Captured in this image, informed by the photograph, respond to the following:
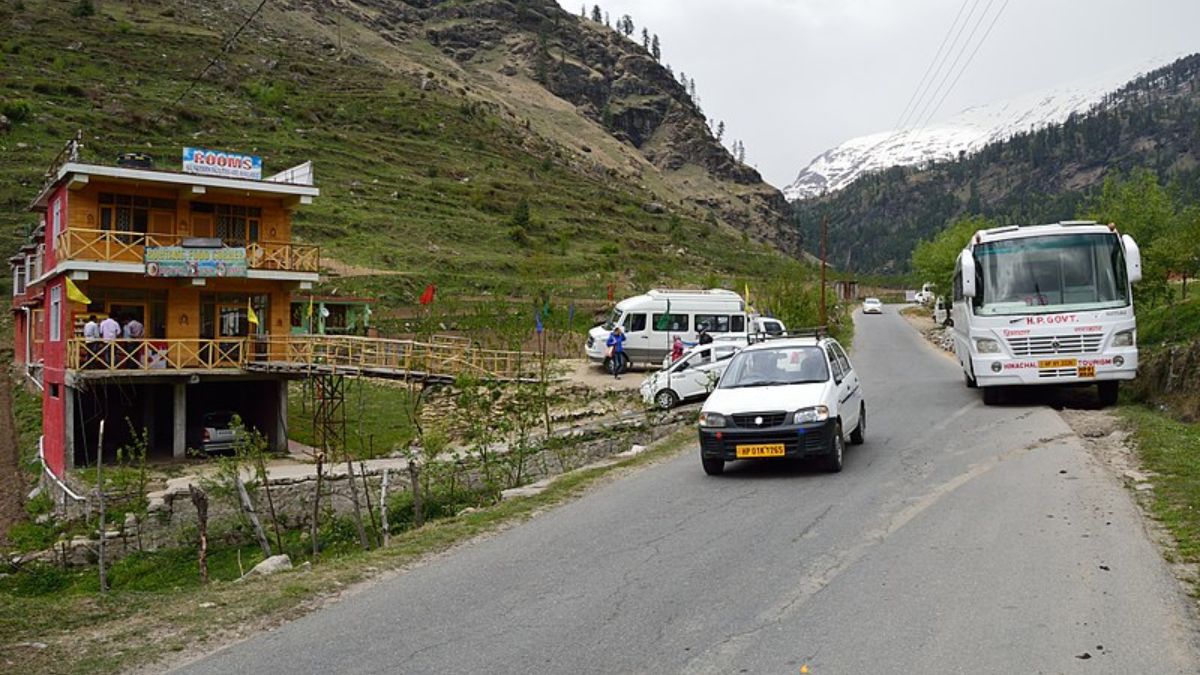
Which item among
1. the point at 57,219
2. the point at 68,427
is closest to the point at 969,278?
the point at 68,427

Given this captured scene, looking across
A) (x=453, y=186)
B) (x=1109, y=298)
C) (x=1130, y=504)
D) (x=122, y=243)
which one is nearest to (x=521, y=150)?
(x=453, y=186)

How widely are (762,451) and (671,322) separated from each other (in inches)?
904

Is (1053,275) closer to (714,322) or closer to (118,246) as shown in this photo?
(714,322)

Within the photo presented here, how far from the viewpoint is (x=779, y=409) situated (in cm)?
1193

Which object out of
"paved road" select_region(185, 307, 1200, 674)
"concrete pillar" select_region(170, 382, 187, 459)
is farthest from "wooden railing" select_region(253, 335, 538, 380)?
"paved road" select_region(185, 307, 1200, 674)

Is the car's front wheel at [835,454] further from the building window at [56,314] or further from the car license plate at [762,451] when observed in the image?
the building window at [56,314]

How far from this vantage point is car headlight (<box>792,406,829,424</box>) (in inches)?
467

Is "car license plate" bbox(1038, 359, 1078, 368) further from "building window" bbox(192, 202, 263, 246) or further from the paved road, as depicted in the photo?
A: "building window" bbox(192, 202, 263, 246)

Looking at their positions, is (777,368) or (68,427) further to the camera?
(68,427)

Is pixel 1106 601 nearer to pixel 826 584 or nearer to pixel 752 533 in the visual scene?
pixel 826 584

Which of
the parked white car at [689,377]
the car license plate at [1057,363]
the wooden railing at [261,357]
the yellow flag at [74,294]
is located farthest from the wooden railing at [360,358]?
the car license plate at [1057,363]

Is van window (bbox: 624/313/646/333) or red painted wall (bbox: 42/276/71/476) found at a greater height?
van window (bbox: 624/313/646/333)

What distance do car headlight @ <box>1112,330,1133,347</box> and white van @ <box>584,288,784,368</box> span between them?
697 inches

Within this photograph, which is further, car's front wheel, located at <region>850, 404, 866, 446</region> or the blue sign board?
the blue sign board
